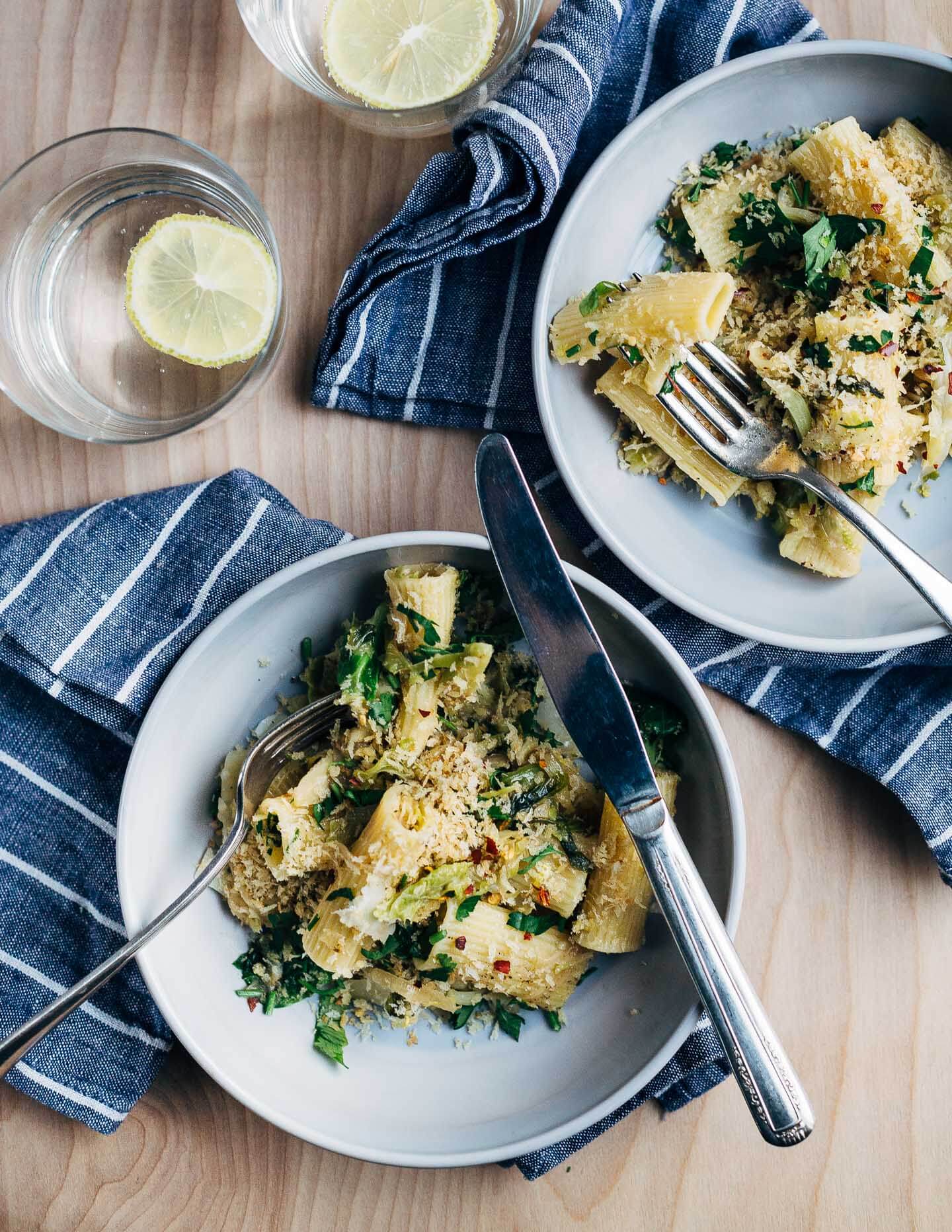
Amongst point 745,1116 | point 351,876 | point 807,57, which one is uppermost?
point 807,57

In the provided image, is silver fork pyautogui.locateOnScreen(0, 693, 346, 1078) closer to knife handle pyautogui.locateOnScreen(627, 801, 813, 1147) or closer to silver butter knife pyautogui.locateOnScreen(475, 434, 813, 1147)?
silver butter knife pyautogui.locateOnScreen(475, 434, 813, 1147)

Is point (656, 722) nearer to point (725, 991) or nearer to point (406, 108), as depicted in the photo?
point (725, 991)

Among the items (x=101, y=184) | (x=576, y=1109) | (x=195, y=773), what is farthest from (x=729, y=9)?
(x=576, y=1109)

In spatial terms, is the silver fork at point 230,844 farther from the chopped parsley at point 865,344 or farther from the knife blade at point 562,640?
the chopped parsley at point 865,344

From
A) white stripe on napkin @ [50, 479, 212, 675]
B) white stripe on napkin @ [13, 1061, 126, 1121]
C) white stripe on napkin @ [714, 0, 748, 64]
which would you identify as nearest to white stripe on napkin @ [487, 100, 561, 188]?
white stripe on napkin @ [714, 0, 748, 64]

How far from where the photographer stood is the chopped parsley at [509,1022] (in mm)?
1361

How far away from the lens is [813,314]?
52.8 inches

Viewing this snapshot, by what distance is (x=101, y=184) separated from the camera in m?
1.45

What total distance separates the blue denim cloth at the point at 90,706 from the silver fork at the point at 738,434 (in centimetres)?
54

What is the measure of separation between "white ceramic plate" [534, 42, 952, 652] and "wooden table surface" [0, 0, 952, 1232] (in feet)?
0.54

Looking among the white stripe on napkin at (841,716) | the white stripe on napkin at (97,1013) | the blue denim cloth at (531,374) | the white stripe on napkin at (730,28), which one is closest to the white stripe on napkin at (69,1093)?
the white stripe on napkin at (97,1013)

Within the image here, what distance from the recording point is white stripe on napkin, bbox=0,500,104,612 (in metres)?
1.37

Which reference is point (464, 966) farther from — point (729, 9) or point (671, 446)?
point (729, 9)

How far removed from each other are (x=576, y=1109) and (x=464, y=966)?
27 cm
